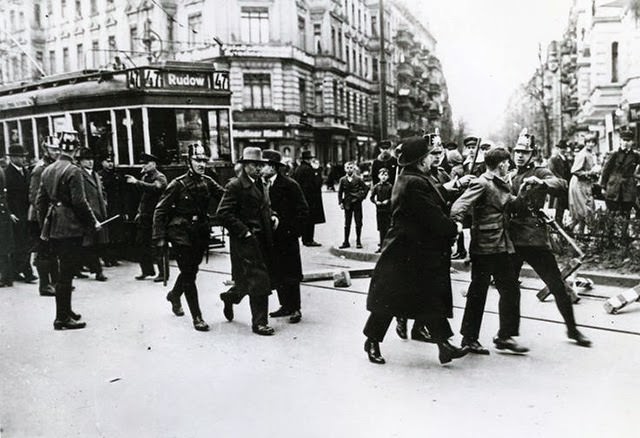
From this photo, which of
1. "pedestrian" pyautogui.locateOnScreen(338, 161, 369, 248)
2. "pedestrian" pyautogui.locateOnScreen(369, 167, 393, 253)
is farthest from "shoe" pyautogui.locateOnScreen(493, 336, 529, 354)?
"pedestrian" pyautogui.locateOnScreen(338, 161, 369, 248)

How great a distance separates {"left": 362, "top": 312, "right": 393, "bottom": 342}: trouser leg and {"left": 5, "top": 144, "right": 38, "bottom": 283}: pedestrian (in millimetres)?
6552

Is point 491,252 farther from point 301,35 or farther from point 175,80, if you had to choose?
point 301,35

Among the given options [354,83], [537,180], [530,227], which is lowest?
[530,227]

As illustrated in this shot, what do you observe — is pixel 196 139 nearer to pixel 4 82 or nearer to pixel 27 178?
pixel 27 178

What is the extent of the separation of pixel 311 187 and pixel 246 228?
22.5 ft

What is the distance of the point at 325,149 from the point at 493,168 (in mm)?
40561

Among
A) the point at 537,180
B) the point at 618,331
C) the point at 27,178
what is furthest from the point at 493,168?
the point at 27,178

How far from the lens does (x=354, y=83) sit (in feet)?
164

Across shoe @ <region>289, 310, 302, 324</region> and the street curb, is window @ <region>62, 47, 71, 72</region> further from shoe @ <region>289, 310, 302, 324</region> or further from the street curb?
shoe @ <region>289, 310, 302, 324</region>

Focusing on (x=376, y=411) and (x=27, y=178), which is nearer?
(x=376, y=411)

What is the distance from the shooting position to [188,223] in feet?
24.6

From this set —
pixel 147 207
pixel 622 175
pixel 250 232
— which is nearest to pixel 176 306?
pixel 250 232

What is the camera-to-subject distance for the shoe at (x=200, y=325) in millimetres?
7129

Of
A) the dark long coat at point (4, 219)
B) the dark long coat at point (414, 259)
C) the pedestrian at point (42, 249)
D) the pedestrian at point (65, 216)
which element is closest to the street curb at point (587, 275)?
the pedestrian at point (65, 216)
